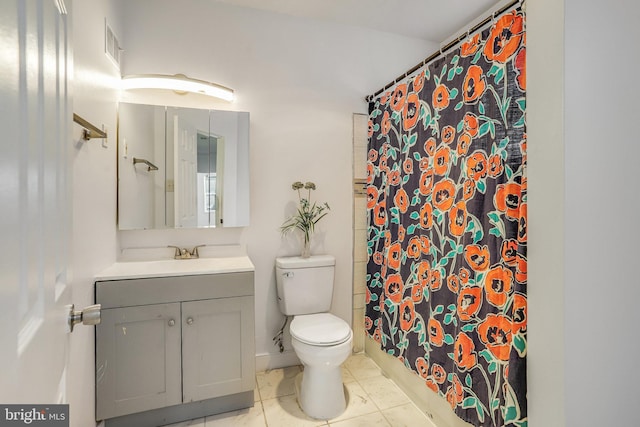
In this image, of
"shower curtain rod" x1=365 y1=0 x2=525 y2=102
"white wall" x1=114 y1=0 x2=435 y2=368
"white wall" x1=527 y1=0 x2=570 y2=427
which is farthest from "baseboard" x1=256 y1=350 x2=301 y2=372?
"shower curtain rod" x1=365 y1=0 x2=525 y2=102

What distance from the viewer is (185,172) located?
6.92 feet

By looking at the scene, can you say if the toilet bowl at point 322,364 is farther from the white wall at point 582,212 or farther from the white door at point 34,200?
the white door at point 34,200

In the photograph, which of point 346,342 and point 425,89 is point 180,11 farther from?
point 346,342

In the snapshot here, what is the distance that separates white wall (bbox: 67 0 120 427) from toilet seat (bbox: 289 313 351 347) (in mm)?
1028

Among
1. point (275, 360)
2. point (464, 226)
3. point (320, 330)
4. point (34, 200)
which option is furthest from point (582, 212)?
point (275, 360)

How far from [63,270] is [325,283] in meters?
1.70

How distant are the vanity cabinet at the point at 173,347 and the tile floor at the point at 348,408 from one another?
0.09 meters

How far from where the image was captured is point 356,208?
2520mm

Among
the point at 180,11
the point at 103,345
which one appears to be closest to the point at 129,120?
the point at 180,11

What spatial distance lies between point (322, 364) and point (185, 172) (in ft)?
4.86

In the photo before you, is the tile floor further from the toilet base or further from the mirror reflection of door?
the mirror reflection of door

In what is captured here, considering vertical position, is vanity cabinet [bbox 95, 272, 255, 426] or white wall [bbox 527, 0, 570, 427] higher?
white wall [bbox 527, 0, 570, 427]

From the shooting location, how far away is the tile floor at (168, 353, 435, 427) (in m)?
1.76

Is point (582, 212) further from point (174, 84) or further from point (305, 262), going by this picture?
point (174, 84)
